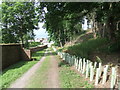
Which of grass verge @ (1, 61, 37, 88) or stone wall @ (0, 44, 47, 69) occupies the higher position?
stone wall @ (0, 44, 47, 69)

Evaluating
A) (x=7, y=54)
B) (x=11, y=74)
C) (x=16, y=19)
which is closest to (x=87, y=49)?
(x=11, y=74)

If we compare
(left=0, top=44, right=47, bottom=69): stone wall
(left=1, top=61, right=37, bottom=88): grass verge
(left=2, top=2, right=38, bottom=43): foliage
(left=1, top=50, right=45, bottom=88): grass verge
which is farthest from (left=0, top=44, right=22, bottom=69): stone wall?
(left=2, top=2, right=38, bottom=43): foliage

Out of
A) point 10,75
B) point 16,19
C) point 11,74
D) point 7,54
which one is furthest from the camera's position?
point 16,19

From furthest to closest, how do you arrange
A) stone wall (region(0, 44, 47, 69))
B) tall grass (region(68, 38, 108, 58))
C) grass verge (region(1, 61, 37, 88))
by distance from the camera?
stone wall (region(0, 44, 47, 69)) < tall grass (region(68, 38, 108, 58)) < grass verge (region(1, 61, 37, 88))

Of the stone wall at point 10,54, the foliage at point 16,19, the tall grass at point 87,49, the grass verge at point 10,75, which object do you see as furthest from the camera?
the foliage at point 16,19

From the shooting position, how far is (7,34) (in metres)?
26.7

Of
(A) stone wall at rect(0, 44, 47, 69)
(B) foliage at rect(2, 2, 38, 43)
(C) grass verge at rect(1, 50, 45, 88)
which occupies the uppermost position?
(B) foliage at rect(2, 2, 38, 43)

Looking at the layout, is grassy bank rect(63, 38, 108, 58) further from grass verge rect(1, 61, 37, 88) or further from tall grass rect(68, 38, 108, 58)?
grass verge rect(1, 61, 37, 88)

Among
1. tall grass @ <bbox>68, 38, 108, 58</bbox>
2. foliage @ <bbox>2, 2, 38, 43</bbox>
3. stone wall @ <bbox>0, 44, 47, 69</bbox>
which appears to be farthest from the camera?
foliage @ <bbox>2, 2, 38, 43</bbox>

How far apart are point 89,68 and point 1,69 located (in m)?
7.41

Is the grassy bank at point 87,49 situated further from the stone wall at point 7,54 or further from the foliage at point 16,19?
the foliage at point 16,19

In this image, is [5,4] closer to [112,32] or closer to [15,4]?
[15,4]

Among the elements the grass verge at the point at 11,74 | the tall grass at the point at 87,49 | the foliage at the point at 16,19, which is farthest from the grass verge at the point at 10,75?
the foliage at the point at 16,19

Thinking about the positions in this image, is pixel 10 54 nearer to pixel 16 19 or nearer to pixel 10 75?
pixel 10 75
